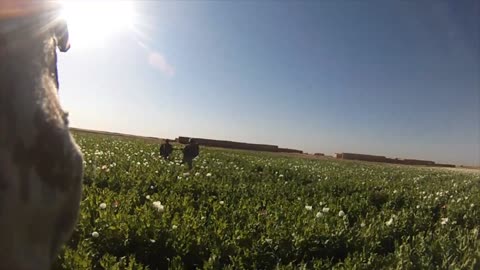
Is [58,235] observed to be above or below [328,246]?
above

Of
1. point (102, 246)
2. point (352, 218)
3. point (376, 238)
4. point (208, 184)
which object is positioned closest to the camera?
point (102, 246)

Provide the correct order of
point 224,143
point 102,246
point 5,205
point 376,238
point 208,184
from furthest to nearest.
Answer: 1. point 224,143
2. point 208,184
3. point 376,238
4. point 102,246
5. point 5,205

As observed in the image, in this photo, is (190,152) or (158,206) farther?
(190,152)

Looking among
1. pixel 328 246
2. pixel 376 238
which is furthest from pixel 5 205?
pixel 376 238

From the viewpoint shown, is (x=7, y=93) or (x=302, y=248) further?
(x=302, y=248)

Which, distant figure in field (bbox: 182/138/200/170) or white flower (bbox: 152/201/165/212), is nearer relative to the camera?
white flower (bbox: 152/201/165/212)

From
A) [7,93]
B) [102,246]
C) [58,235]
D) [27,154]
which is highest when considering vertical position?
[7,93]

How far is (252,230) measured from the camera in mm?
7195

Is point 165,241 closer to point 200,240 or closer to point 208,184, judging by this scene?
point 200,240

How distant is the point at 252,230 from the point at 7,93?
6.51 metres

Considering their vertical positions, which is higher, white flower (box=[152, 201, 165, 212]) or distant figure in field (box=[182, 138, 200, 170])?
distant figure in field (box=[182, 138, 200, 170])

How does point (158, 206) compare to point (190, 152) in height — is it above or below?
below

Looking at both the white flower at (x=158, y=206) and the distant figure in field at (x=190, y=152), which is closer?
the white flower at (x=158, y=206)

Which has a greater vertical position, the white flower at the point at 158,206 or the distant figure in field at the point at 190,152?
the distant figure in field at the point at 190,152
